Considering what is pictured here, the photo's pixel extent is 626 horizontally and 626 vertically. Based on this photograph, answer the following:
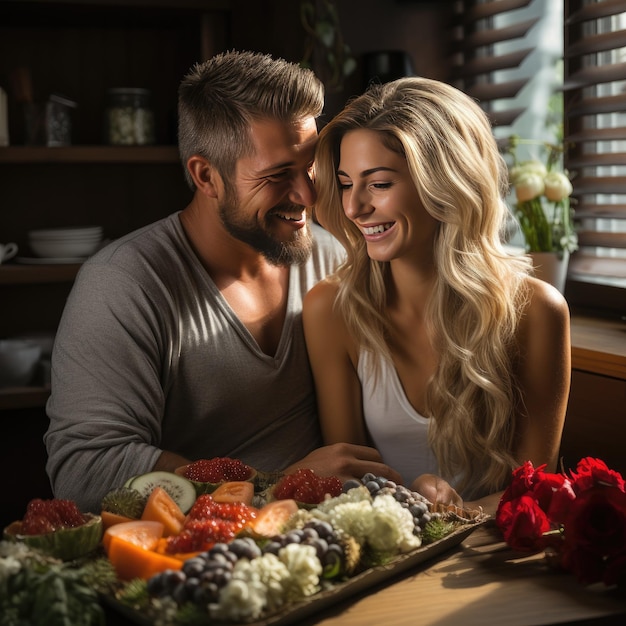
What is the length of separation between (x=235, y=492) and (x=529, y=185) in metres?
1.59

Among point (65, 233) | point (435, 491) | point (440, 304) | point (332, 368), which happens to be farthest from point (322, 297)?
point (65, 233)

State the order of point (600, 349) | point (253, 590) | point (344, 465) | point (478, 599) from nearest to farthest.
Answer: point (253, 590) < point (478, 599) < point (344, 465) < point (600, 349)

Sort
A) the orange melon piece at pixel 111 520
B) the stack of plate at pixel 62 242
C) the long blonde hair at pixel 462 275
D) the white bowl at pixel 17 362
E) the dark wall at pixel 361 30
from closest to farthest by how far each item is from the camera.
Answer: the orange melon piece at pixel 111 520 → the long blonde hair at pixel 462 275 → the white bowl at pixel 17 362 → the stack of plate at pixel 62 242 → the dark wall at pixel 361 30

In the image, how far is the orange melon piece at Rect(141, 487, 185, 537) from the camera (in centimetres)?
136

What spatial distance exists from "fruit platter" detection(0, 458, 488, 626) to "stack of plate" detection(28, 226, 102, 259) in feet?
5.87

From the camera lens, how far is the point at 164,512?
4.53 ft

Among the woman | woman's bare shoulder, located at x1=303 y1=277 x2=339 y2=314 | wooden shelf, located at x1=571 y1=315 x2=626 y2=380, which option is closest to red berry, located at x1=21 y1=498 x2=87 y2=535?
the woman

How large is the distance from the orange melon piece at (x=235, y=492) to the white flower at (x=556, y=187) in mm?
1589

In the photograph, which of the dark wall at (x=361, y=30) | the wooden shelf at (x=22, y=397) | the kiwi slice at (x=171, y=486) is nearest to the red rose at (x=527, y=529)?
the kiwi slice at (x=171, y=486)

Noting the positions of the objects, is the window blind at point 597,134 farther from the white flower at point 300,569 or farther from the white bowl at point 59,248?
the white flower at point 300,569

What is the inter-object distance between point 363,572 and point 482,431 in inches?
30.3

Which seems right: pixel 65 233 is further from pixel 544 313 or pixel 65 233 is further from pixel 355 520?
pixel 355 520

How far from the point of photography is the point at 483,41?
321 centimetres

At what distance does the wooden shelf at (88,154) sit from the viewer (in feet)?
10.1
